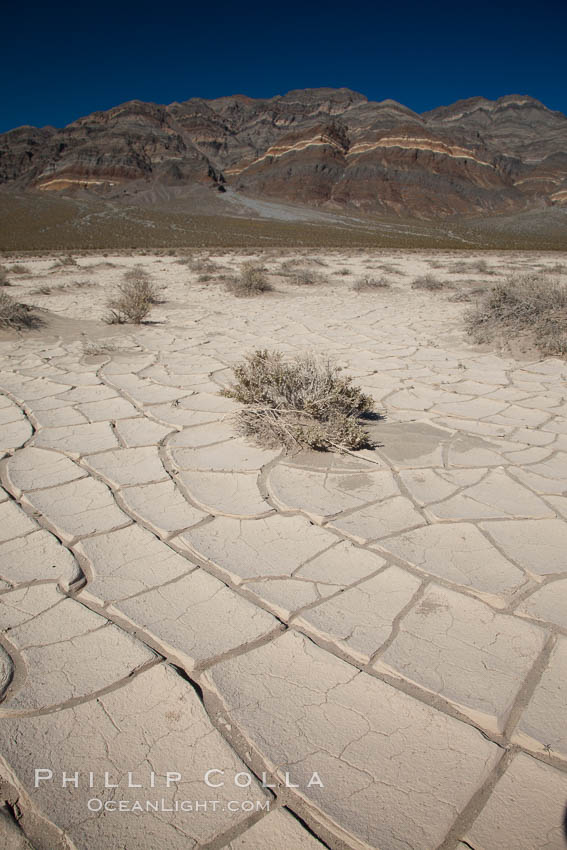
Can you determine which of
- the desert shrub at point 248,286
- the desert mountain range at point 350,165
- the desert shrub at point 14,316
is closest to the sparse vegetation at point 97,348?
the desert shrub at point 14,316

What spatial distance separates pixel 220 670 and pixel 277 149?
93006 millimetres

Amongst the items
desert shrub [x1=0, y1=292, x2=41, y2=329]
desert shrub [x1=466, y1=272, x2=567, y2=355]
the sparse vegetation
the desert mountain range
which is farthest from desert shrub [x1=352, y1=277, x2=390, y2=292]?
the desert mountain range

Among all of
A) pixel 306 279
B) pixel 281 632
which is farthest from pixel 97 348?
pixel 306 279

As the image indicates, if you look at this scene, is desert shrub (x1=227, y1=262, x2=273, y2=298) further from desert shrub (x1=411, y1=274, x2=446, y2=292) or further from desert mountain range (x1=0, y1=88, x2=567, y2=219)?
desert mountain range (x1=0, y1=88, x2=567, y2=219)

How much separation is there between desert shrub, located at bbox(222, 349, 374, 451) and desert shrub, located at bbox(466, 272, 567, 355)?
9.42 feet

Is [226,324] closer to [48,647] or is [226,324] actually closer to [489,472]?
[489,472]

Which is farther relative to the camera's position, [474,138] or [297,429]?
[474,138]

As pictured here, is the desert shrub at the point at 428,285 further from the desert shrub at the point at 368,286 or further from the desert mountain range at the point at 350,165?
the desert mountain range at the point at 350,165

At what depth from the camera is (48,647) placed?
173 centimetres

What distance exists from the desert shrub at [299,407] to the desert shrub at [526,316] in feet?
9.42

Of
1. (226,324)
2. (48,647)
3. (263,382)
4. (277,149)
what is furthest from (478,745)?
(277,149)

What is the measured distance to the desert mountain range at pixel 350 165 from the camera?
224ft

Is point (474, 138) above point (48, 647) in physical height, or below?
above

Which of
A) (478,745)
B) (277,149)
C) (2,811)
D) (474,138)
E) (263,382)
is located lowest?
(2,811)
